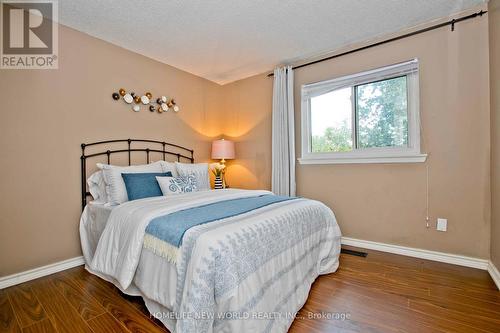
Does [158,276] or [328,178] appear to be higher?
[328,178]

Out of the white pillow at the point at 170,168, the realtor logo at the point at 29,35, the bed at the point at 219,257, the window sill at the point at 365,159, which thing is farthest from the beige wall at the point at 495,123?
the realtor logo at the point at 29,35

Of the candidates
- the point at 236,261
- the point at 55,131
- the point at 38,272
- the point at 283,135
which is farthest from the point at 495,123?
the point at 38,272

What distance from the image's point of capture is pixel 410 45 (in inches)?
103

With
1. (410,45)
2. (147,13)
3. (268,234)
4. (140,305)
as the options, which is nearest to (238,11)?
(147,13)

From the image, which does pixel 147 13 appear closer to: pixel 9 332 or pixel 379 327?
pixel 9 332

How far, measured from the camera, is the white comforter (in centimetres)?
121

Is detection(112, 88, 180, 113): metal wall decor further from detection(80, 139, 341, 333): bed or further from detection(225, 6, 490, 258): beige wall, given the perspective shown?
detection(225, 6, 490, 258): beige wall

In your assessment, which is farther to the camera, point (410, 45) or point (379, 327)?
point (410, 45)

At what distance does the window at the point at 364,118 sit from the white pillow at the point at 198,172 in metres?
1.32

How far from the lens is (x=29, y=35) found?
229cm

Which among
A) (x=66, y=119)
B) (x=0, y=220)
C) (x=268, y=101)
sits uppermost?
(x=268, y=101)

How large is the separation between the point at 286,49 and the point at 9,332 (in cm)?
356

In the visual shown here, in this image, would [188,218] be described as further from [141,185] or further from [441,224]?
[441,224]

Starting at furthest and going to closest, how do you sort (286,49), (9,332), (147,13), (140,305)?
(286,49)
(147,13)
(140,305)
(9,332)
